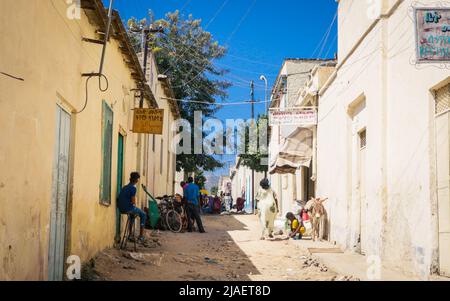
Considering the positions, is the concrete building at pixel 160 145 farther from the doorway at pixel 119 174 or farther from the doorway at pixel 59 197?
the doorway at pixel 59 197

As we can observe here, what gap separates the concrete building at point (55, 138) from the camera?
4.74 meters

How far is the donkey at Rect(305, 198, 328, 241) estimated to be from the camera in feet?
44.2

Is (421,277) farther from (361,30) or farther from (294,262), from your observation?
(361,30)

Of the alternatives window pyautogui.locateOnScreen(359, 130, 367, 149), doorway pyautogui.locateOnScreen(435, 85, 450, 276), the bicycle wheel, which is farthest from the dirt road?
window pyautogui.locateOnScreen(359, 130, 367, 149)

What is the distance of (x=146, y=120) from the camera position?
12391 mm

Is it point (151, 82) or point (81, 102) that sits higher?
point (151, 82)

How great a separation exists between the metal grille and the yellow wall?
4815mm

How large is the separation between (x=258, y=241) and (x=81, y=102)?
7.65m

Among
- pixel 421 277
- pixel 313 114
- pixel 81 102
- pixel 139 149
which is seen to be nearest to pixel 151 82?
pixel 139 149

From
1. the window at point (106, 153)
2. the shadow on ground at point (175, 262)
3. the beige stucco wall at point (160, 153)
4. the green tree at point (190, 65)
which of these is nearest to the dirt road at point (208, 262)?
the shadow on ground at point (175, 262)

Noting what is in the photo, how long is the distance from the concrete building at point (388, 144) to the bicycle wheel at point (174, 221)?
4.51m

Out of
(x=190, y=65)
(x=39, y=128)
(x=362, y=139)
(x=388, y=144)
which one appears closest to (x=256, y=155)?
(x=190, y=65)

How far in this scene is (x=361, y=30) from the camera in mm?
10906

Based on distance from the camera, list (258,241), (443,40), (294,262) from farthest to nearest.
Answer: (258,241)
(294,262)
(443,40)
